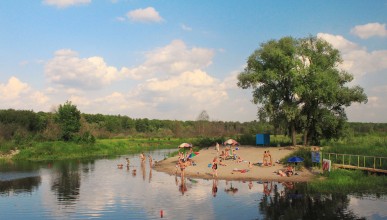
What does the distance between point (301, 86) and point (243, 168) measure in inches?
769

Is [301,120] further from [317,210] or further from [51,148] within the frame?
[51,148]

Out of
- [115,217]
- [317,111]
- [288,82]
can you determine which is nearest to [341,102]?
[317,111]

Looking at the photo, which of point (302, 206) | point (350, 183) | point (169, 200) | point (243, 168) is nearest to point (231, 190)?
point (169, 200)

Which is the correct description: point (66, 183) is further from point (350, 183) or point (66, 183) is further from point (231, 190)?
point (350, 183)

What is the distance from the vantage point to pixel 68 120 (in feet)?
314

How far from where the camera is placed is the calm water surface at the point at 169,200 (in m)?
30.3

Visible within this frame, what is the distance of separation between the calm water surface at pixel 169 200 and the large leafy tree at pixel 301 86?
25983 mm

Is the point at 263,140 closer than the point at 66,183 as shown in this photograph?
No

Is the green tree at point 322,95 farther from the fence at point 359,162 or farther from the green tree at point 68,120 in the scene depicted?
the green tree at point 68,120

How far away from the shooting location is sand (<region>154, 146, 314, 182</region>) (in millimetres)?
47847

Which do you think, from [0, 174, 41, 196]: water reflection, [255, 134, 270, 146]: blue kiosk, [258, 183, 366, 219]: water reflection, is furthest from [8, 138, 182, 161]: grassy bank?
[258, 183, 366, 219]: water reflection

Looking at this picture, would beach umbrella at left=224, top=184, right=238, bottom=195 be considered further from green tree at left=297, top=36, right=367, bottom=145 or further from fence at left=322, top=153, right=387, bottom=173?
green tree at left=297, top=36, right=367, bottom=145

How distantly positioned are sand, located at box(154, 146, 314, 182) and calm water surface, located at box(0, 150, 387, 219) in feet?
9.08

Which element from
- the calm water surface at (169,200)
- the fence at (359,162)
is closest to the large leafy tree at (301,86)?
the fence at (359,162)
